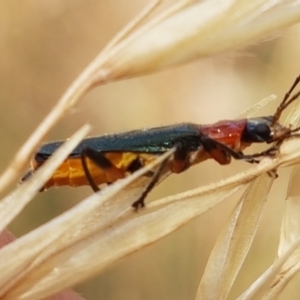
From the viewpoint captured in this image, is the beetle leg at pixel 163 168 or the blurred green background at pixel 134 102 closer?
the beetle leg at pixel 163 168

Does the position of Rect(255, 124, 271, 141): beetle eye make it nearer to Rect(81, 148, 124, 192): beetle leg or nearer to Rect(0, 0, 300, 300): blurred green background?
Rect(81, 148, 124, 192): beetle leg

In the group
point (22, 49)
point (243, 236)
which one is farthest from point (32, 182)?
point (22, 49)

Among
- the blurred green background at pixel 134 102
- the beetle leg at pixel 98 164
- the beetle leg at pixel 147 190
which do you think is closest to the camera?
the beetle leg at pixel 147 190

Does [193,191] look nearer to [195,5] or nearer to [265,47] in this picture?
[195,5]

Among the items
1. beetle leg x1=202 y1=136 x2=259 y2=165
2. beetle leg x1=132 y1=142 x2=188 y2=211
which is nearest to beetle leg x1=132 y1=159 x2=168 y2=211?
beetle leg x1=132 y1=142 x2=188 y2=211

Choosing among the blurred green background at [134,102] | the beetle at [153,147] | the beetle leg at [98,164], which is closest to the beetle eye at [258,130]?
the beetle at [153,147]

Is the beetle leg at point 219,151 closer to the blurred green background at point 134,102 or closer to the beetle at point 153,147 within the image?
the beetle at point 153,147

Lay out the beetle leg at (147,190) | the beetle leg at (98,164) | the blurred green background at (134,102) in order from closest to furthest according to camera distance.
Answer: the beetle leg at (147,190) → the beetle leg at (98,164) → the blurred green background at (134,102)

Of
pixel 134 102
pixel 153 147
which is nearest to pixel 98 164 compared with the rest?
pixel 153 147
